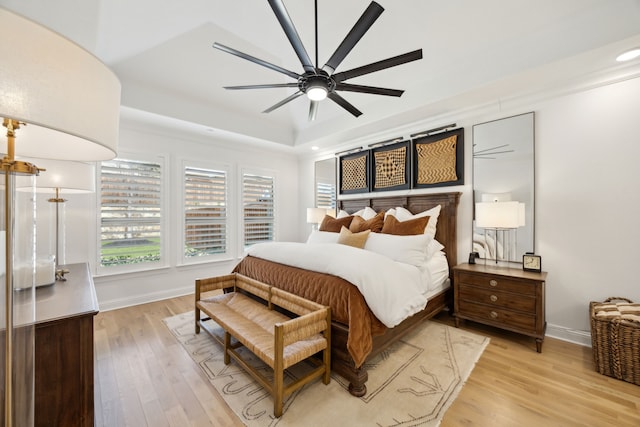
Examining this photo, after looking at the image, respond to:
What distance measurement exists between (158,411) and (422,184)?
3776 mm

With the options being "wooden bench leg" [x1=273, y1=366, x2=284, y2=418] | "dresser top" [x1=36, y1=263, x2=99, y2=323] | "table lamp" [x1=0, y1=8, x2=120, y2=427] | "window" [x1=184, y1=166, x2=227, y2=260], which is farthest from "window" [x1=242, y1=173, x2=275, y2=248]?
"table lamp" [x1=0, y1=8, x2=120, y2=427]

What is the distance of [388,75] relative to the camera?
3.41m

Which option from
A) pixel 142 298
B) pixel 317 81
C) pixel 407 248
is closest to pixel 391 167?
pixel 407 248

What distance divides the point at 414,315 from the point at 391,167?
238 centimetres

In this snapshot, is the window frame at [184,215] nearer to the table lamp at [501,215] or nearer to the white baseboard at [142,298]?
the white baseboard at [142,298]

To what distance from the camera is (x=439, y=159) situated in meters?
3.64

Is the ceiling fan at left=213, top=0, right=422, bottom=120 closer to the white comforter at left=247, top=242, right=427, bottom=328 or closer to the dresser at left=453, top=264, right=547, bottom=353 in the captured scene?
the white comforter at left=247, top=242, right=427, bottom=328

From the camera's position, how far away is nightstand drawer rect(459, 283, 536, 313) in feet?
8.25

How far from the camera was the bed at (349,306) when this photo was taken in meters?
1.91

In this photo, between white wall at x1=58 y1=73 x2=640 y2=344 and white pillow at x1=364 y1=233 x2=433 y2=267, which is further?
white pillow at x1=364 y1=233 x2=433 y2=267

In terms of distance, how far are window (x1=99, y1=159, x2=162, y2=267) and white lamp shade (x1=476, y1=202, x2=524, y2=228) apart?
14.6 ft

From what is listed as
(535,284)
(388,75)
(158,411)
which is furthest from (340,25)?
(158,411)

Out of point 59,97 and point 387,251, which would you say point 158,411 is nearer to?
point 59,97

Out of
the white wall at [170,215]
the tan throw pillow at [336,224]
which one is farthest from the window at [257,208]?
the tan throw pillow at [336,224]
